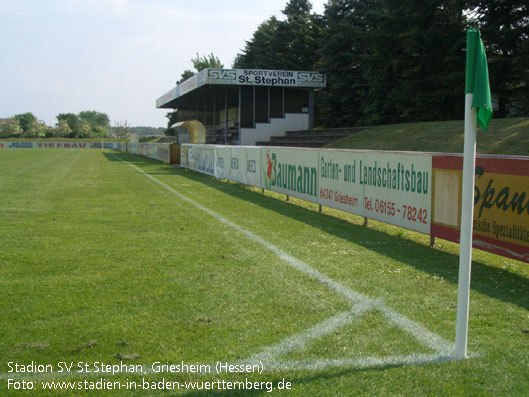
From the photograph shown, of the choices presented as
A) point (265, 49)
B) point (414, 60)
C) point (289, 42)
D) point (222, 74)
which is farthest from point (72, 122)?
Answer: point (414, 60)

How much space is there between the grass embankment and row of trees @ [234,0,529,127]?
2132 millimetres

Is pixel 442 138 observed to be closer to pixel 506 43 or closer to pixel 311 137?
pixel 506 43

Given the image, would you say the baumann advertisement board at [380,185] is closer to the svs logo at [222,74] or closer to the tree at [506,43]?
the tree at [506,43]

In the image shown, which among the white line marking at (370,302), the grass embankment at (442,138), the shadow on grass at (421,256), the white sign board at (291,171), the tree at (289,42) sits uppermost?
the tree at (289,42)

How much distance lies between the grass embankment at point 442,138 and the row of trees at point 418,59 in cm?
213

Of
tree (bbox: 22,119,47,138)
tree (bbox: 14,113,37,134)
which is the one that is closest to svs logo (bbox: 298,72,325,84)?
tree (bbox: 22,119,47,138)

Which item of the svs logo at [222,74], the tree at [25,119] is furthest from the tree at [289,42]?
the tree at [25,119]

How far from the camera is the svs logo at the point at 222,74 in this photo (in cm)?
3831

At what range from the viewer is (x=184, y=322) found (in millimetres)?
5152

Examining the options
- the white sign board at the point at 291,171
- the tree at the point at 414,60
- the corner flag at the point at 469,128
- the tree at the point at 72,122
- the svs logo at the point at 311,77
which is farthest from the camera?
the tree at the point at 72,122

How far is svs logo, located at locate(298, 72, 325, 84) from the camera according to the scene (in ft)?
130

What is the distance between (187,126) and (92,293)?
34993 mm

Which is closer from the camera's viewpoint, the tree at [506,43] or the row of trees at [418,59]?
the tree at [506,43]

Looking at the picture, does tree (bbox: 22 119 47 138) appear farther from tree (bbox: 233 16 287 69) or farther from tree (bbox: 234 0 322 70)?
tree (bbox: 234 0 322 70)
